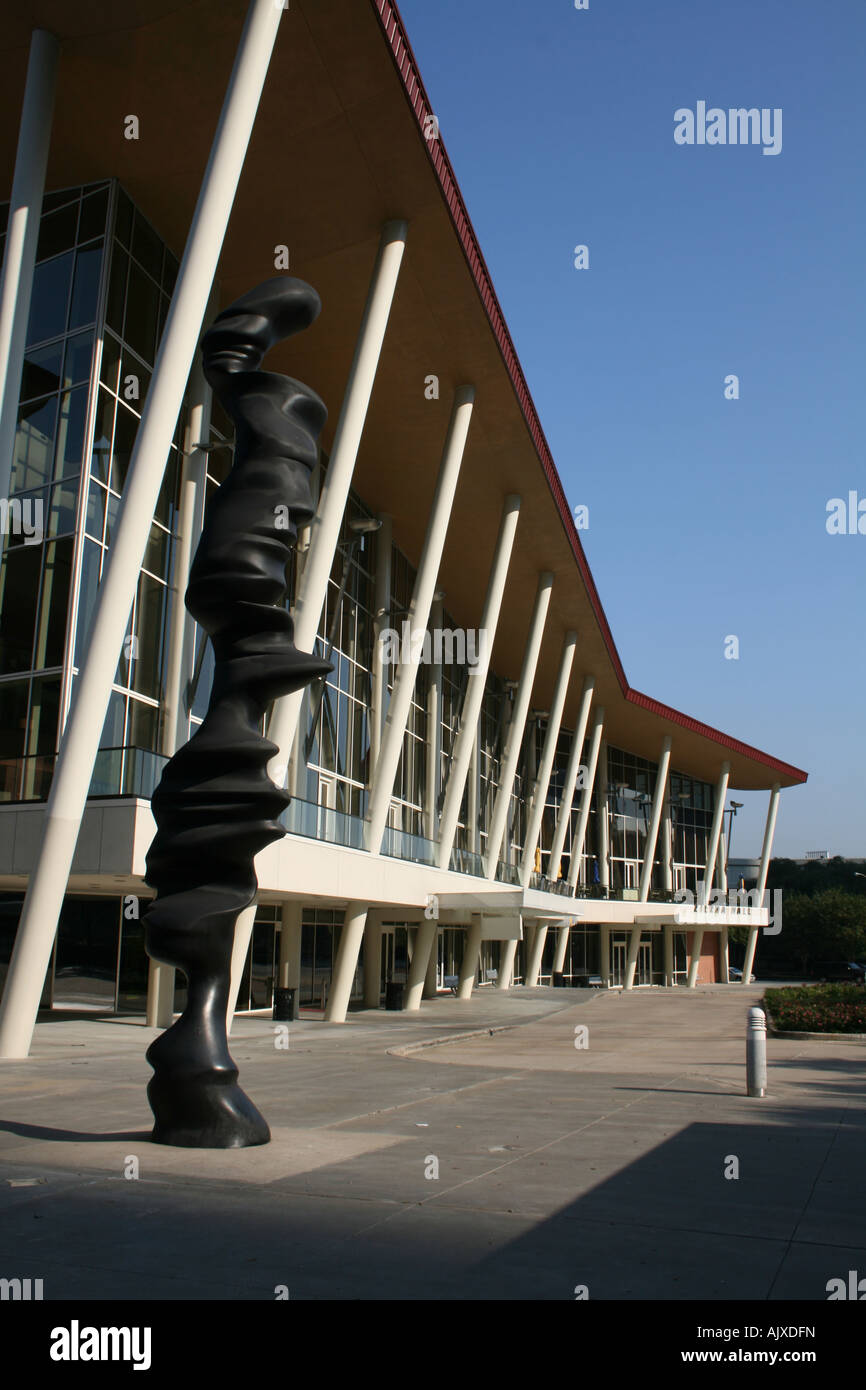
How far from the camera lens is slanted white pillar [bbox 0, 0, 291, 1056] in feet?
49.1

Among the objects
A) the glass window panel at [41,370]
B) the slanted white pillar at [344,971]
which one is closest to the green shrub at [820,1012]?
the slanted white pillar at [344,971]

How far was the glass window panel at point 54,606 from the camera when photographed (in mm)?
19812

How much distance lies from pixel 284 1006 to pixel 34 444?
12638mm

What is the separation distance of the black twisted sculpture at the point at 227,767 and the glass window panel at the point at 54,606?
11209 millimetres

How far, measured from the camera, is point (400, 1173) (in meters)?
7.68

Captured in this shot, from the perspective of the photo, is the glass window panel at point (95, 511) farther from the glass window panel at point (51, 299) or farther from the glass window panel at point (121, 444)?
the glass window panel at point (51, 299)

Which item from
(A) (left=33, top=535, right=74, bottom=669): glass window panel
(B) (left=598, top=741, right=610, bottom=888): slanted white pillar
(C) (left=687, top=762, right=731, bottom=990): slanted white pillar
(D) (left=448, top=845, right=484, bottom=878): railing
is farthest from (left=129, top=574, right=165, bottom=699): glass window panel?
(C) (left=687, top=762, right=731, bottom=990): slanted white pillar

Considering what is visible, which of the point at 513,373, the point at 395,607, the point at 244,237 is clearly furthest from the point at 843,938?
the point at 244,237

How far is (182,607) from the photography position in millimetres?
22141

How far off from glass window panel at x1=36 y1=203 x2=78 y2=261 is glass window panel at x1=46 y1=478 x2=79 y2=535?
198 inches

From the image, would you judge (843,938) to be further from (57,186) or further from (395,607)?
(57,186)

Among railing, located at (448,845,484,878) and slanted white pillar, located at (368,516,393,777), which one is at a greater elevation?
slanted white pillar, located at (368,516,393,777)

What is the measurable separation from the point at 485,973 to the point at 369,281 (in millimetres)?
35023

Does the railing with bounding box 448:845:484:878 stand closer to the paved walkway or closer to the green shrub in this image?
the green shrub
